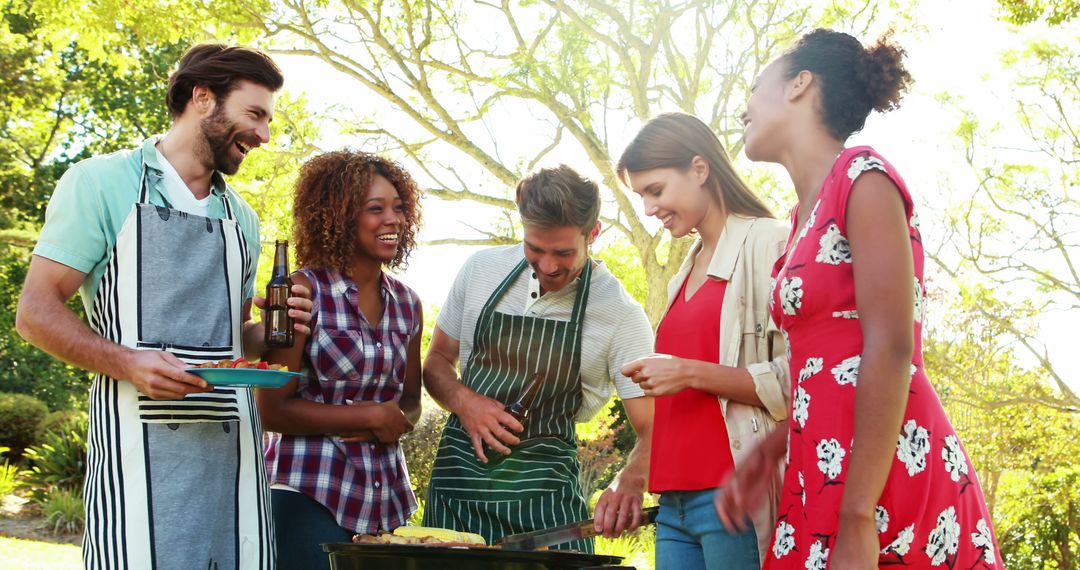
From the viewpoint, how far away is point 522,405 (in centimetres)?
299

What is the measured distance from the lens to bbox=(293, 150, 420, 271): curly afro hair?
3045mm

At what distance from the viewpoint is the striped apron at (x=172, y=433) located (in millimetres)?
2410

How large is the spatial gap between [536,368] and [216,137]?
1.19 m

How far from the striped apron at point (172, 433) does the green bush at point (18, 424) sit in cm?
1552

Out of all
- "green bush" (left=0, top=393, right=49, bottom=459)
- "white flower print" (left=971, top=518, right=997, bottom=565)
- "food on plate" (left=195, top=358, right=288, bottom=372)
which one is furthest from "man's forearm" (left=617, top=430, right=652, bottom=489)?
"green bush" (left=0, top=393, right=49, bottom=459)

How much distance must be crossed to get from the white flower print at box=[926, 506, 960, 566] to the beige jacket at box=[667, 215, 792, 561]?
56cm

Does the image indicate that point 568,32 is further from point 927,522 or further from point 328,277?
point 927,522

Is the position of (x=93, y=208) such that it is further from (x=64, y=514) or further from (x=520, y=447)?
(x=64, y=514)

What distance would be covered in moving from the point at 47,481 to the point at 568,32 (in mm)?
9724

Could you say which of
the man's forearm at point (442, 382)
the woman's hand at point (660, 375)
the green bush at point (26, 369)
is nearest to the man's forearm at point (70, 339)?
the man's forearm at point (442, 382)

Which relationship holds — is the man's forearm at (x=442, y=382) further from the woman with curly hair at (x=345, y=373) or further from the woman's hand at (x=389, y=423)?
the woman's hand at (x=389, y=423)

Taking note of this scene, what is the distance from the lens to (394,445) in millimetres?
2979

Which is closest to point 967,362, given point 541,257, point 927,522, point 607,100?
point 607,100

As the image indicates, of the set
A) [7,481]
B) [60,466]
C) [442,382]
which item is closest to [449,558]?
[442,382]
